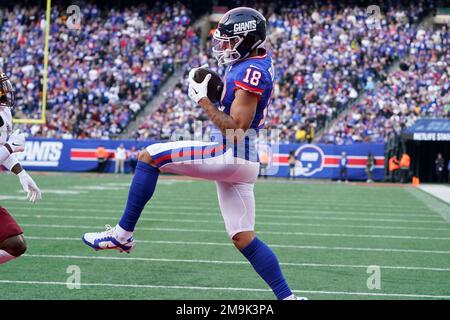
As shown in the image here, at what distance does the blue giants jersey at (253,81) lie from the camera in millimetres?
4727

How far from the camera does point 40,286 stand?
20.9 feet

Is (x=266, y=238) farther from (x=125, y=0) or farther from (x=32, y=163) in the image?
(x=125, y=0)

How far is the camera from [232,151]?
15.8 ft

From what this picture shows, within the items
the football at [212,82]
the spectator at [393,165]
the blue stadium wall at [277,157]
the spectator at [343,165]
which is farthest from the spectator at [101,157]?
the football at [212,82]

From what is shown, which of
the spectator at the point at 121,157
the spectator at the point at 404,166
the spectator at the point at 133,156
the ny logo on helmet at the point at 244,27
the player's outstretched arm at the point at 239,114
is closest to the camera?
the player's outstretched arm at the point at 239,114

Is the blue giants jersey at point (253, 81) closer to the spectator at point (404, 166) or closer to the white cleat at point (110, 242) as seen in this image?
the white cleat at point (110, 242)

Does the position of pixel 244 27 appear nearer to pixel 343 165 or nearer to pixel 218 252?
pixel 218 252

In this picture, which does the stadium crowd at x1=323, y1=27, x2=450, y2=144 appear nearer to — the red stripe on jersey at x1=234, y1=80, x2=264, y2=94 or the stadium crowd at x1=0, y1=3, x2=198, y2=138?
the stadium crowd at x1=0, y1=3, x2=198, y2=138

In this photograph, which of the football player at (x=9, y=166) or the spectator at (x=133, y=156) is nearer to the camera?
the football player at (x=9, y=166)

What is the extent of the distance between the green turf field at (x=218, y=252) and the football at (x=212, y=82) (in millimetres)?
1904

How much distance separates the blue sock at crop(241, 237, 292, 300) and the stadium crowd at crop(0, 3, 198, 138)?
23.5 metres

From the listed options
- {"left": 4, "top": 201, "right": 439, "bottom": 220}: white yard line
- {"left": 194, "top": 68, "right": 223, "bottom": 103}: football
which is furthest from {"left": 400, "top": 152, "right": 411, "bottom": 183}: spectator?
{"left": 194, "top": 68, "right": 223, "bottom": 103}: football

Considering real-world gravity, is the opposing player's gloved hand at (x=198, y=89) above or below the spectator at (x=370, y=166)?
above

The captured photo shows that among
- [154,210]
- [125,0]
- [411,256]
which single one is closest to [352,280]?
[411,256]
